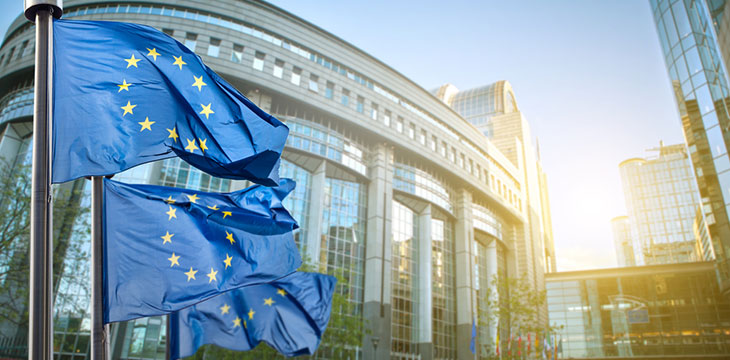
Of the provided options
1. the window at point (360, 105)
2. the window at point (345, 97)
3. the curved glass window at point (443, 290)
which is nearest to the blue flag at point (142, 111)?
the window at point (345, 97)

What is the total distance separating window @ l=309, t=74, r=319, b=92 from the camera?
153ft

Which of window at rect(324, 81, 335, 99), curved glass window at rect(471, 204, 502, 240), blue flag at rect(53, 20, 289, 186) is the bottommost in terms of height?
blue flag at rect(53, 20, 289, 186)

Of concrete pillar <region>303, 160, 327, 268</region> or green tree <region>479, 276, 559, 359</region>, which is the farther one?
green tree <region>479, 276, 559, 359</region>

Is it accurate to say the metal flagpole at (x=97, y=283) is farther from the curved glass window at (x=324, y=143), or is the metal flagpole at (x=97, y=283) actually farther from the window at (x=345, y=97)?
the window at (x=345, y=97)

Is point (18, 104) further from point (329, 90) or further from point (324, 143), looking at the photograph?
point (329, 90)

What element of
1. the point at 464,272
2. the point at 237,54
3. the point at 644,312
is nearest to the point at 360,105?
the point at 237,54

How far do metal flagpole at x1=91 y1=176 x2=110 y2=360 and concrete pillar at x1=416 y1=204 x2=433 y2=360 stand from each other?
157ft

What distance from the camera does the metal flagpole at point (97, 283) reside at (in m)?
6.62

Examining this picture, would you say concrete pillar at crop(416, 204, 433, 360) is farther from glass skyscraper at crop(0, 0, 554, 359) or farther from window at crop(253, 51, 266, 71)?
window at crop(253, 51, 266, 71)

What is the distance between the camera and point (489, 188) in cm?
6550

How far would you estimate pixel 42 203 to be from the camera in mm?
5641

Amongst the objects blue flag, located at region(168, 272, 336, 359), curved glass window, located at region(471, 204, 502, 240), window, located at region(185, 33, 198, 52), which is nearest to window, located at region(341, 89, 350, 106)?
window, located at region(185, 33, 198, 52)

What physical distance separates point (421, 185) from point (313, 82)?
1669 cm

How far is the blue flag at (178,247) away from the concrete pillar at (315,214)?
33436 mm
